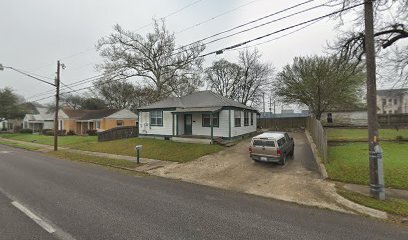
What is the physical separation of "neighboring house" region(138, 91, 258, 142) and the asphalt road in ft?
38.8

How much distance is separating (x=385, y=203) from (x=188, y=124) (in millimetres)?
17806

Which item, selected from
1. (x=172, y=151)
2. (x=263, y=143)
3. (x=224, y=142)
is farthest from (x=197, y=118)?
(x=263, y=143)

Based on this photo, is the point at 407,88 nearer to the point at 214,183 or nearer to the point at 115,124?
the point at 214,183

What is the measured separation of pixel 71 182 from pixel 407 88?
76.8 feet

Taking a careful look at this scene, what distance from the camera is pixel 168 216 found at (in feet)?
18.9

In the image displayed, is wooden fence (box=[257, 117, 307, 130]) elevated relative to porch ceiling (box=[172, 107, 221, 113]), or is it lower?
lower

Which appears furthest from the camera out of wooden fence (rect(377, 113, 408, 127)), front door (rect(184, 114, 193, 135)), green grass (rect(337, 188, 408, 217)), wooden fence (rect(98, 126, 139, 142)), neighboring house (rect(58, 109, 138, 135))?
neighboring house (rect(58, 109, 138, 135))

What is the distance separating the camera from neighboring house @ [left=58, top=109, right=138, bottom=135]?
1475 inches

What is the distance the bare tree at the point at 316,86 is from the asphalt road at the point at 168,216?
23734 millimetres

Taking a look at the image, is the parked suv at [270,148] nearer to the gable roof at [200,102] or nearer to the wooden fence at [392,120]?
the gable roof at [200,102]

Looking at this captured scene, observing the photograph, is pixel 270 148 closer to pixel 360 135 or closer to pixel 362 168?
pixel 362 168

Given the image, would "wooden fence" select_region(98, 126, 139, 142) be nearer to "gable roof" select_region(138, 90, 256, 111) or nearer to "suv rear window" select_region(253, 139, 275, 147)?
"gable roof" select_region(138, 90, 256, 111)

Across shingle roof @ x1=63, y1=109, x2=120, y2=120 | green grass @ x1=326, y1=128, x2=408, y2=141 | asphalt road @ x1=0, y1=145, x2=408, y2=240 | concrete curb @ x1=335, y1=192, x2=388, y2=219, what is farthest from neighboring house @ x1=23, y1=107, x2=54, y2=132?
concrete curb @ x1=335, y1=192, x2=388, y2=219

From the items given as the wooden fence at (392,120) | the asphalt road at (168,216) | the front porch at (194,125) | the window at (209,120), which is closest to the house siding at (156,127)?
the front porch at (194,125)
